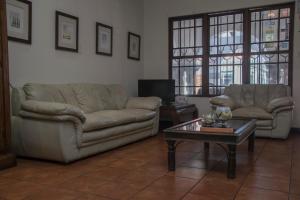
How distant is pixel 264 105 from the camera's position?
189 inches

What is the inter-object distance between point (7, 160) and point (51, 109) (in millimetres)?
668

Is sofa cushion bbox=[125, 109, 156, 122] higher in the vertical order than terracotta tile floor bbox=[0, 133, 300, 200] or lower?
higher

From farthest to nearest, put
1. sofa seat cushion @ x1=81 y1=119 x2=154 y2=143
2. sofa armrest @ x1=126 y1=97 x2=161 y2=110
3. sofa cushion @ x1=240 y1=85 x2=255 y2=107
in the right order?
sofa cushion @ x1=240 y1=85 x2=255 y2=107, sofa armrest @ x1=126 y1=97 x2=161 y2=110, sofa seat cushion @ x1=81 y1=119 x2=154 y2=143

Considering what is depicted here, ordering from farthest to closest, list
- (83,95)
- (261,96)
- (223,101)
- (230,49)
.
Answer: (230,49)
(261,96)
(223,101)
(83,95)

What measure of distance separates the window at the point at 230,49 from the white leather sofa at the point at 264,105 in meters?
0.41

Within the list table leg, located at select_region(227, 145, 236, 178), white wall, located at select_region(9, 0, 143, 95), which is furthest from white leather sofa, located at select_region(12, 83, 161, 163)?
table leg, located at select_region(227, 145, 236, 178)

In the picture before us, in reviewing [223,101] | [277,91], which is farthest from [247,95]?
[223,101]

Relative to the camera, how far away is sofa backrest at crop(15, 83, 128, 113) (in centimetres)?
337

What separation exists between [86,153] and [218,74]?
3.32 metres

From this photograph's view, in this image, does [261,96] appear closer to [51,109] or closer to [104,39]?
[104,39]

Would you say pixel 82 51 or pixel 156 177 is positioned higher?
pixel 82 51

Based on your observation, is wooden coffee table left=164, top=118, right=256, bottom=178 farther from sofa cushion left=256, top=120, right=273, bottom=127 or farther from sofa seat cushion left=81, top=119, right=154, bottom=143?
sofa cushion left=256, top=120, right=273, bottom=127

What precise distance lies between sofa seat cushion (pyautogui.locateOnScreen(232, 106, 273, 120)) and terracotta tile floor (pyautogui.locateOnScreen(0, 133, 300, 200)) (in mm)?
771

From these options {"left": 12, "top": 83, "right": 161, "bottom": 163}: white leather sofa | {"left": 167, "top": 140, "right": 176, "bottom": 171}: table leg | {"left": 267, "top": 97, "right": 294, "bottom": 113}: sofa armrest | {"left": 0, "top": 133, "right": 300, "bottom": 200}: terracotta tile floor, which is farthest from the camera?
{"left": 267, "top": 97, "right": 294, "bottom": 113}: sofa armrest
